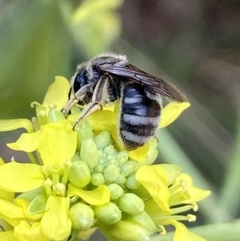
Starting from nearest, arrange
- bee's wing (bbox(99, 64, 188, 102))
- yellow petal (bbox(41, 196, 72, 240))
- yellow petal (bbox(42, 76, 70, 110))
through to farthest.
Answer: yellow petal (bbox(41, 196, 72, 240))
bee's wing (bbox(99, 64, 188, 102))
yellow petal (bbox(42, 76, 70, 110))

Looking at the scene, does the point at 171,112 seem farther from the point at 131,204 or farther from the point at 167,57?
the point at 167,57

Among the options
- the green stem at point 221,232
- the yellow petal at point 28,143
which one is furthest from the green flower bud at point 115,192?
the green stem at point 221,232

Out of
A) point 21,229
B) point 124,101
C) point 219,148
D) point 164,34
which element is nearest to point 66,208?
point 21,229

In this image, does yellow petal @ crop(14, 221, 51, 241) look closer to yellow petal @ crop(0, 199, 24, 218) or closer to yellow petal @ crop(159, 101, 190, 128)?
yellow petal @ crop(0, 199, 24, 218)

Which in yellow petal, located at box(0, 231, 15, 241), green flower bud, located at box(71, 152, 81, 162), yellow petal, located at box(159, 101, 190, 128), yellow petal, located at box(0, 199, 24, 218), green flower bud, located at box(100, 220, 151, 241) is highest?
yellow petal, located at box(159, 101, 190, 128)

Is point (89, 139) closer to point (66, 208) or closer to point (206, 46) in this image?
point (66, 208)

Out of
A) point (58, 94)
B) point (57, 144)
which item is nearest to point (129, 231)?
point (57, 144)

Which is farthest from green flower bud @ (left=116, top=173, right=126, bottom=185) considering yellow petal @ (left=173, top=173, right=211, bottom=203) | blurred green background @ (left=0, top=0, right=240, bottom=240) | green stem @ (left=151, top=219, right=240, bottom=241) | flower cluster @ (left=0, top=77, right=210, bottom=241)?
blurred green background @ (left=0, top=0, right=240, bottom=240)
